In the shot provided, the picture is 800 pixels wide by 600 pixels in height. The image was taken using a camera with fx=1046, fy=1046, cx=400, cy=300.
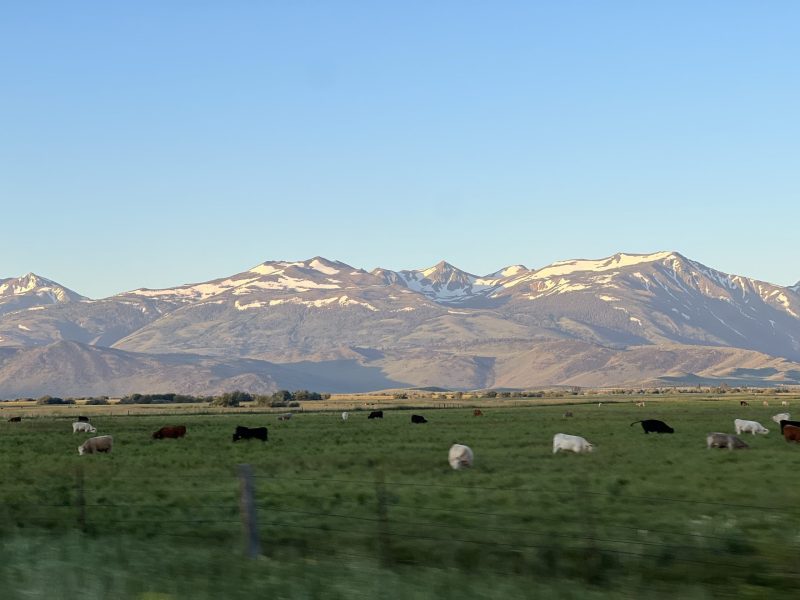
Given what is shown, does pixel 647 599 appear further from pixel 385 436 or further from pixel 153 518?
pixel 385 436

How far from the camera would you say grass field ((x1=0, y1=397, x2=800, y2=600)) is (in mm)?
13711

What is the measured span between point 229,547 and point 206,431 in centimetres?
5200

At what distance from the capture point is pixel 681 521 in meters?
22.1

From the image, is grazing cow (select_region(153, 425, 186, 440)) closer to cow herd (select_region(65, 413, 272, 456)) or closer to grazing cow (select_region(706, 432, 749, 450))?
cow herd (select_region(65, 413, 272, 456))

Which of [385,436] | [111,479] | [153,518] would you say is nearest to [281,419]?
[385,436]

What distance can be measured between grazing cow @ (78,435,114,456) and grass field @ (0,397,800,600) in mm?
2931

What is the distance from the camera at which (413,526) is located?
2170 cm

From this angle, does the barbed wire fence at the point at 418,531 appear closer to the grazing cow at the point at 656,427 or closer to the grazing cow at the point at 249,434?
the grazing cow at the point at 249,434

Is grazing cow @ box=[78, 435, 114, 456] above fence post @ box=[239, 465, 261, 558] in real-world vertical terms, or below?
below

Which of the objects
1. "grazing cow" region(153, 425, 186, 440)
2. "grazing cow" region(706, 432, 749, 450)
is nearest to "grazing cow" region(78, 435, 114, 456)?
"grazing cow" region(153, 425, 186, 440)

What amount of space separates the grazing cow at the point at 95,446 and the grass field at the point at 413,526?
2.93m

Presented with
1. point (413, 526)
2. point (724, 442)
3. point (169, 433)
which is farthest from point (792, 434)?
point (169, 433)

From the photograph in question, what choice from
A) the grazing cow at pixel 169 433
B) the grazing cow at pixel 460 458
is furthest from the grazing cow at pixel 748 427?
the grazing cow at pixel 169 433

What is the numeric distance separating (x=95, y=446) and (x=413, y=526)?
29979mm
